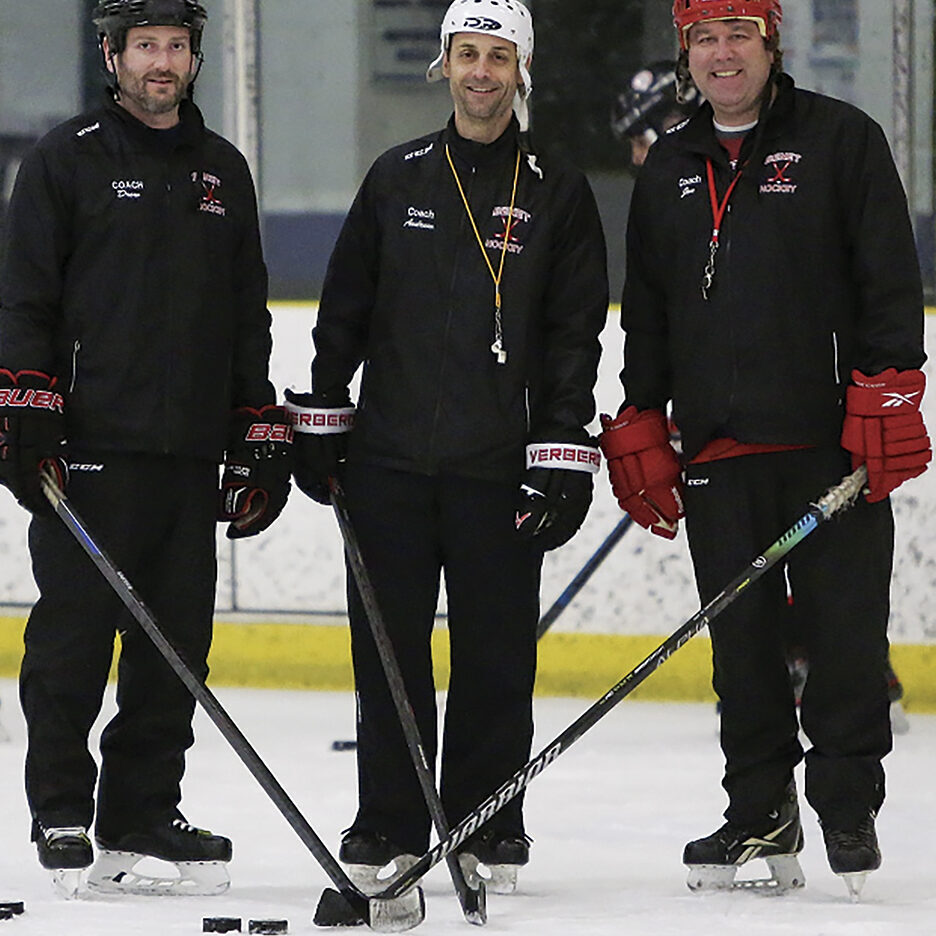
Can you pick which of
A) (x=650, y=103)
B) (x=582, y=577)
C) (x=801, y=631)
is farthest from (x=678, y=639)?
(x=650, y=103)

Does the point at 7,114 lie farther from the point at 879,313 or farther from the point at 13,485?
the point at 879,313

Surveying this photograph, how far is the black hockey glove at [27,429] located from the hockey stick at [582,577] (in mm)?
1853

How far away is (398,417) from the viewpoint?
3.19 metres

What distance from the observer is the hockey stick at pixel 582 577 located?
4.73 meters

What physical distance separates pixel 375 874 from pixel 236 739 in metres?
0.38

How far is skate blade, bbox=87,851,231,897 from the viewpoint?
3.21m

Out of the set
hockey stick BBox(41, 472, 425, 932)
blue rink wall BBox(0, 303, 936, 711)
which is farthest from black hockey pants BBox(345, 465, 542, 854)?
blue rink wall BBox(0, 303, 936, 711)

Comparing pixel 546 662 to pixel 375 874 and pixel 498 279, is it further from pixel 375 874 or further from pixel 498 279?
pixel 498 279

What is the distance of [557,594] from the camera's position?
17.3ft

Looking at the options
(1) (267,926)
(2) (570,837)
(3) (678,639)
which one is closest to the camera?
(1) (267,926)

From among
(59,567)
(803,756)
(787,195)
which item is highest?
(787,195)

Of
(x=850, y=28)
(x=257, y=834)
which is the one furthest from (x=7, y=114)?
(x=257, y=834)

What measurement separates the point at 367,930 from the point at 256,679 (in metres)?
2.58

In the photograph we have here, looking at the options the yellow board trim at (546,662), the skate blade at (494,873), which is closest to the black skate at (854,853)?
the skate blade at (494,873)
